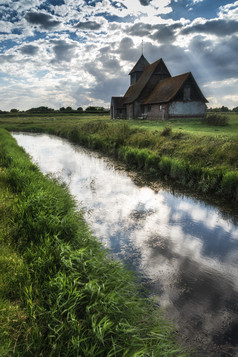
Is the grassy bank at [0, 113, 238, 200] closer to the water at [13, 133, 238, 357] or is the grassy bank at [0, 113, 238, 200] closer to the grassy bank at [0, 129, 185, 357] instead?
the water at [13, 133, 238, 357]

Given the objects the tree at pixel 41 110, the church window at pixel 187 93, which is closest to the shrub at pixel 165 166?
the church window at pixel 187 93

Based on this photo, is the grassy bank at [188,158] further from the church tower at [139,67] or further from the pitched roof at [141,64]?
the pitched roof at [141,64]

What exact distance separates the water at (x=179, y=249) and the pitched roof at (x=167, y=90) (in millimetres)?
21193

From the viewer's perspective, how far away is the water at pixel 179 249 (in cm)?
344

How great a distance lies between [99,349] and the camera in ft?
7.19

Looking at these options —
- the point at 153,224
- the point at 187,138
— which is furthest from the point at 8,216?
the point at 187,138

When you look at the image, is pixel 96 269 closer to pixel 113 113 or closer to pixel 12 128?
pixel 113 113

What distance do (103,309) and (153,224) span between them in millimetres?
4318

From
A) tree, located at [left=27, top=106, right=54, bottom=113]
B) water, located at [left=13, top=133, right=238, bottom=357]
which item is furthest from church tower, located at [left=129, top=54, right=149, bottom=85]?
tree, located at [left=27, top=106, right=54, bottom=113]

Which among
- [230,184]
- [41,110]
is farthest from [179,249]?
[41,110]

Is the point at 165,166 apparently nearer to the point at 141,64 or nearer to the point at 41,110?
the point at 141,64

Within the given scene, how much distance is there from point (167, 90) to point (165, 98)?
200cm

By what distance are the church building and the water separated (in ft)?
68.2

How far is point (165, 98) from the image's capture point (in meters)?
28.5
